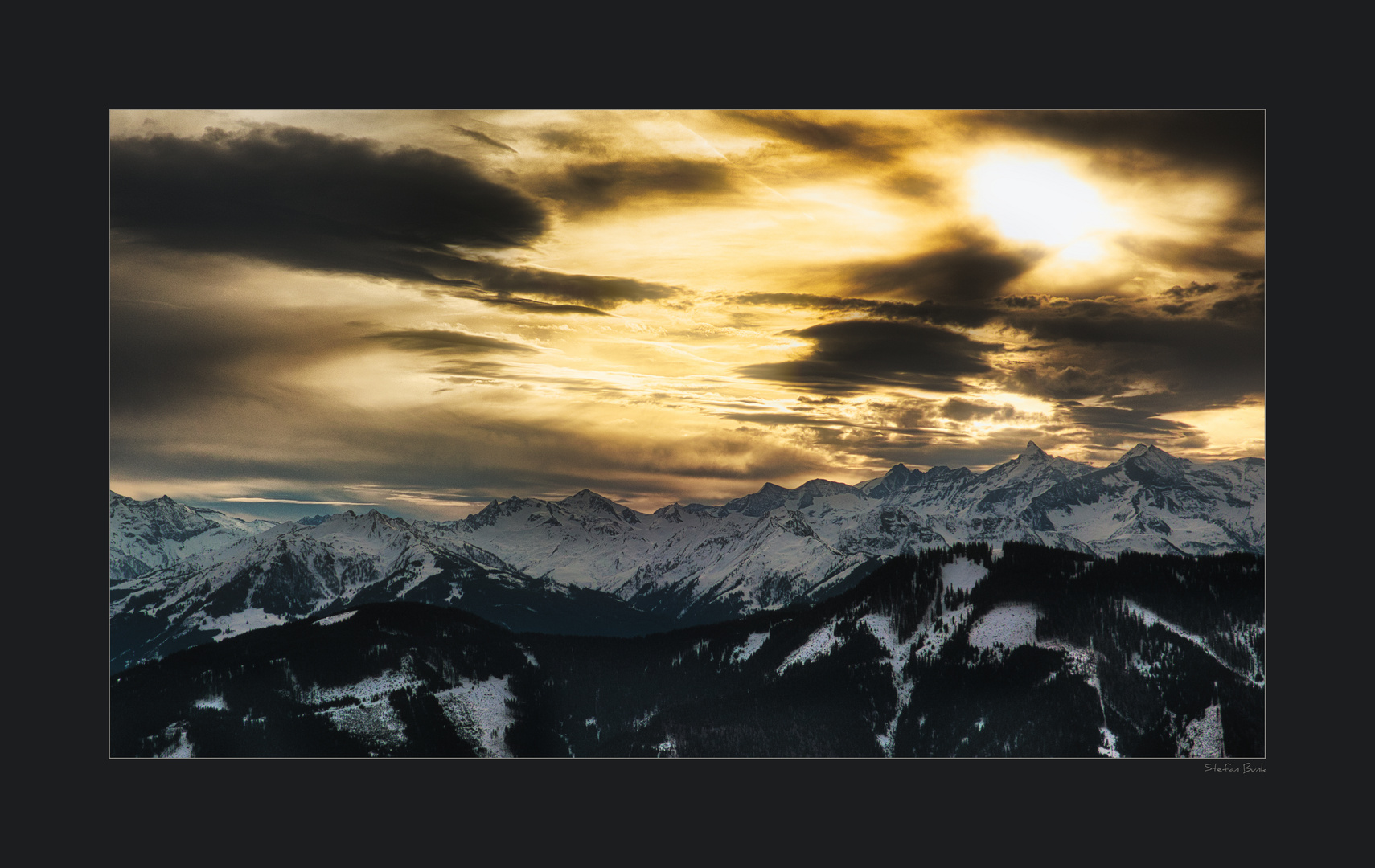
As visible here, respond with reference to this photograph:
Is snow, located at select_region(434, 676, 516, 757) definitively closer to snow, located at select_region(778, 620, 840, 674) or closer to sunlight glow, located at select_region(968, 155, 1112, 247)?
snow, located at select_region(778, 620, 840, 674)

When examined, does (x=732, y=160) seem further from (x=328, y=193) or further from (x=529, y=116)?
(x=328, y=193)

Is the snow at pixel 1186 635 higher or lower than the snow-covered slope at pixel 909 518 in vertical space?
lower

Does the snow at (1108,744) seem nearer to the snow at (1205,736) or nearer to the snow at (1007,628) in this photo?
the snow at (1205,736)

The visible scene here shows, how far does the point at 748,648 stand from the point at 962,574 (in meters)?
17.0

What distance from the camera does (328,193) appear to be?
4409 centimetres

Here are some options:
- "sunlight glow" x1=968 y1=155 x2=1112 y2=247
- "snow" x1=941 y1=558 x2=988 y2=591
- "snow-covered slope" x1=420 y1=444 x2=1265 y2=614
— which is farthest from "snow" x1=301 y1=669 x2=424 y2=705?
"sunlight glow" x1=968 y1=155 x2=1112 y2=247

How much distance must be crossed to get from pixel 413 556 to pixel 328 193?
68008 millimetres

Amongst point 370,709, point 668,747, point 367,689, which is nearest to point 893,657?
point 668,747

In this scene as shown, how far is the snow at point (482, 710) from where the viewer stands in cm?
5322

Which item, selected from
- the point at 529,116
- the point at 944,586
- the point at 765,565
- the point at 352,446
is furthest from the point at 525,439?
the point at 765,565

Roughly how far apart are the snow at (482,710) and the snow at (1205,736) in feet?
106

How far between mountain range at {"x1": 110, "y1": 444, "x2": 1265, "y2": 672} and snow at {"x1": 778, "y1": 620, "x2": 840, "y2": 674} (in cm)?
572

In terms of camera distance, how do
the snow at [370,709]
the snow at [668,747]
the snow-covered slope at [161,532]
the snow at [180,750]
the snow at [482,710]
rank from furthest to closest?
the snow at [370,709]
the snow at [482,710]
the snow at [668,747]
the snow-covered slope at [161,532]
the snow at [180,750]

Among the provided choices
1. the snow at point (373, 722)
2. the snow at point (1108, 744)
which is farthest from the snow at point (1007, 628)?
the snow at point (373, 722)
